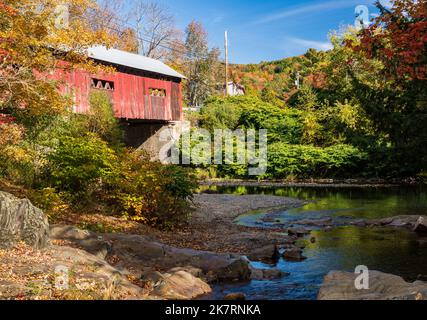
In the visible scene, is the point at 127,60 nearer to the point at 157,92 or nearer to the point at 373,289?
the point at 157,92

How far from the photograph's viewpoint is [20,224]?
8.13m

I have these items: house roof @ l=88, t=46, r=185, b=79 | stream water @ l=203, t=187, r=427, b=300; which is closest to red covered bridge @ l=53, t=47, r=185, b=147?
house roof @ l=88, t=46, r=185, b=79

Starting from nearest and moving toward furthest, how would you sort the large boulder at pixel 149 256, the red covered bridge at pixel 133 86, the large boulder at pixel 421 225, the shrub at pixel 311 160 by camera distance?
the large boulder at pixel 149 256
the large boulder at pixel 421 225
the red covered bridge at pixel 133 86
the shrub at pixel 311 160

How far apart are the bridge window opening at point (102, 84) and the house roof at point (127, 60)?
1.52m

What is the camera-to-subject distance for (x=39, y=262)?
741 centimetres

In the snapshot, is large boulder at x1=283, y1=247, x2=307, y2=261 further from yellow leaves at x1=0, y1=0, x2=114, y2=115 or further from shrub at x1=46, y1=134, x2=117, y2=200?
yellow leaves at x1=0, y1=0, x2=114, y2=115

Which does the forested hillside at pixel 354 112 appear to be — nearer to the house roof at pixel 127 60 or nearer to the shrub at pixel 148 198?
the shrub at pixel 148 198

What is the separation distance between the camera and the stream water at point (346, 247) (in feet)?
30.3

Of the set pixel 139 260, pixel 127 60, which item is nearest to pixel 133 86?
pixel 127 60

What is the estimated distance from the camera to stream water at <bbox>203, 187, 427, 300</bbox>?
9.24 metres

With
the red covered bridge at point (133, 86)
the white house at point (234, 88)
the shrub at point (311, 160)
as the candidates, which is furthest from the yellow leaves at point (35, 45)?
the white house at point (234, 88)

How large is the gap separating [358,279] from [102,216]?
8613 mm
